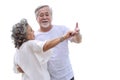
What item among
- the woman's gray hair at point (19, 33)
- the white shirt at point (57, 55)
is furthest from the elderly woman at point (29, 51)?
the white shirt at point (57, 55)

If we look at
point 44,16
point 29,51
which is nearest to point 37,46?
point 29,51

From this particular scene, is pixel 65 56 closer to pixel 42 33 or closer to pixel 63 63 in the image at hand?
pixel 63 63

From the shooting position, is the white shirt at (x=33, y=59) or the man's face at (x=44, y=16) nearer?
→ the white shirt at (x=33, y=59)

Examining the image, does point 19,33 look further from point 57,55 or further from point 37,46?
point 57,55

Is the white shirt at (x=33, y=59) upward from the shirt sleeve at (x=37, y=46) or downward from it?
downward

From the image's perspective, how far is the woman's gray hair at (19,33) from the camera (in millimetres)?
1963

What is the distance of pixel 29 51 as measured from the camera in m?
1.98

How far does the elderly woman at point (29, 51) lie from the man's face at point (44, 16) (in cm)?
17

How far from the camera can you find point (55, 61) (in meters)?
2.20

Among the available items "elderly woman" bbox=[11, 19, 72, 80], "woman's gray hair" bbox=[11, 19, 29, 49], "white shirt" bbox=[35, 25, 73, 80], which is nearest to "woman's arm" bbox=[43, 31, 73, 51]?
"elderly woman" bbox=[11, 19, 72, 80]

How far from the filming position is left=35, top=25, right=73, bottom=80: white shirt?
86.2 inches

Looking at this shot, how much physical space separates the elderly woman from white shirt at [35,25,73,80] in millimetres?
141

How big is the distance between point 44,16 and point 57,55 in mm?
275

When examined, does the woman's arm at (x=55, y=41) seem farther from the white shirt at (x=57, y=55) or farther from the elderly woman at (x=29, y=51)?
the white shirt at (x=57, y=55)
